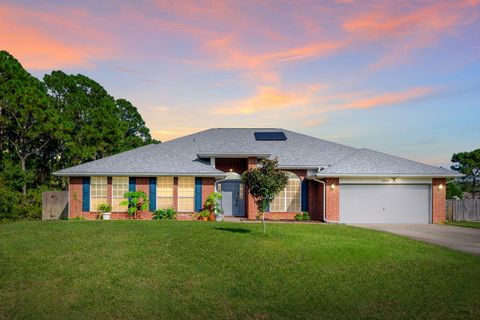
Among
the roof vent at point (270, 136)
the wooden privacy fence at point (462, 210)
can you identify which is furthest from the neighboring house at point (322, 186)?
the roof vent at point (270, 136)

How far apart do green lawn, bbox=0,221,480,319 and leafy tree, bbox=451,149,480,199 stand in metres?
38.0

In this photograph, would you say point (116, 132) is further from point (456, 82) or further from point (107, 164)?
point (456, 82)

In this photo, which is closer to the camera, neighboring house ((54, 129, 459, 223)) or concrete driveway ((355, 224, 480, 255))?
concrete driveway ((355, 224, 480, 255))

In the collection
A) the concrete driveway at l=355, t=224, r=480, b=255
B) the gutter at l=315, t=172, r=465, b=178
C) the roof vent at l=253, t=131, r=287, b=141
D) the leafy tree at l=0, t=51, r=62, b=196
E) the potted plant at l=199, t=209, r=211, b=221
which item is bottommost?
the concrete driveway at l=355, t=224, r=480, b=255

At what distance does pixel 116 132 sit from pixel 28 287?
30.3 metres

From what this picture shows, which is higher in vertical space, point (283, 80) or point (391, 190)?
point (283, 80)

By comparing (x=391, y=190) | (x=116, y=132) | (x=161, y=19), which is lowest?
(x=391, y=190)

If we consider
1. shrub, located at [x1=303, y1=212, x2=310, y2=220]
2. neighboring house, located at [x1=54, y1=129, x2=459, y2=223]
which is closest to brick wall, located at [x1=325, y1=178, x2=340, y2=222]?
neighboring house, located at [x1=54, y1=129, x2=459, y2=223]

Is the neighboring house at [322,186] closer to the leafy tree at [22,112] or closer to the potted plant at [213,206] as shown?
the potted plant at [213,206]

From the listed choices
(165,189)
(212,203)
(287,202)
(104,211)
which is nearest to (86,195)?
(104,211)

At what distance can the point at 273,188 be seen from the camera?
1631 centimetres

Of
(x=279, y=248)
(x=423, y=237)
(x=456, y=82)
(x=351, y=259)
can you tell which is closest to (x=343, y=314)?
(x=351, y=259)

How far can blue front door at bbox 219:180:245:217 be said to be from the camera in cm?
2869

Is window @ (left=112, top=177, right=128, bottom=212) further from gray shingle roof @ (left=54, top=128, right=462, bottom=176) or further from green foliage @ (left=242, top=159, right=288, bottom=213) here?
green foliage @ (left=242, top=159, right=288, bottom=213)
